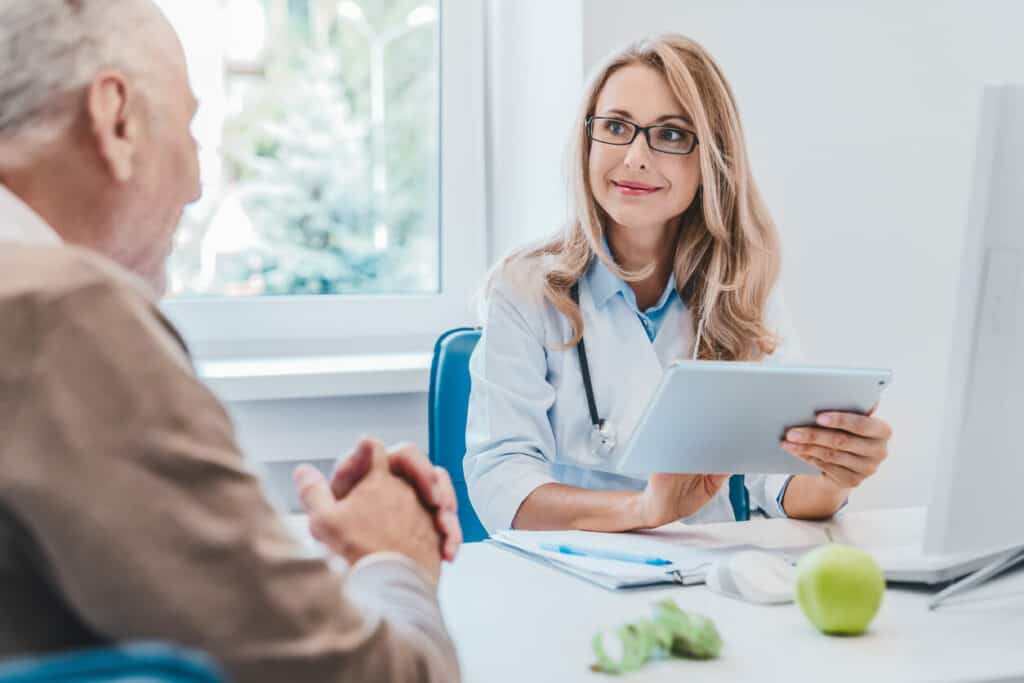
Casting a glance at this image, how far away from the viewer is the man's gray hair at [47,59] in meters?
0.84

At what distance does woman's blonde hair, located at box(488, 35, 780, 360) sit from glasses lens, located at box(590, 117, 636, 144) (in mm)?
32

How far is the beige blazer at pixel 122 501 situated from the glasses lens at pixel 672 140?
4.83ft

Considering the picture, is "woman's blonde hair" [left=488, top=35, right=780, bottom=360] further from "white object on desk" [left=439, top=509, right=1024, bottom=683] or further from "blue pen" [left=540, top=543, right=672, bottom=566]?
"white object on desk" [left=439, top=509, right=1024, bottom=683]

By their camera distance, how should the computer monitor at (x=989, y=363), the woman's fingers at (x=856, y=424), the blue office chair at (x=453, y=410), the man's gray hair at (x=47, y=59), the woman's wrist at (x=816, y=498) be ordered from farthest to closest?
the blue office chair at (x=453, y=410) < the woman's wrist at (x=816, y=498) < the woman's fingers at (x=856, y=424) < the computer monitor at (x=989, y=363) < the man's gray hair at (x=47, y=59)

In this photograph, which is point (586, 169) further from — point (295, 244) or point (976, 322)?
point (976, 322)

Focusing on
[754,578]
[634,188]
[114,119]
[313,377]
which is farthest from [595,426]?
[114,119]

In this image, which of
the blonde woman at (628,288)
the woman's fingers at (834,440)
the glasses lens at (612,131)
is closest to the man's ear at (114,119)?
the woman's fingers at (834,440)

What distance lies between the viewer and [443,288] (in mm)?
2719

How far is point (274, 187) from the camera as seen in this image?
2.57m

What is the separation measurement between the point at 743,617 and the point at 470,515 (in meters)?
0.95

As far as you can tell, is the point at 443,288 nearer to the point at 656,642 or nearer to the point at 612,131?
the point at 612,131

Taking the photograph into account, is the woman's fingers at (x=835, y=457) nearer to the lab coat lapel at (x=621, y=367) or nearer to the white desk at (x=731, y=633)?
the white desk at (x=731, y=633)

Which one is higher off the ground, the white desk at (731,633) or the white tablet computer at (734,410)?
the white tablet computer at (734,410)

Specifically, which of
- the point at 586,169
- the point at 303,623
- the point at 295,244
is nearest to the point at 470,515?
the point at 586,169
